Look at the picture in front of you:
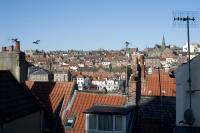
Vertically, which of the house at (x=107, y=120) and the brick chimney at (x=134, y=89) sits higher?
the brick chimney at (x=134, y=89)

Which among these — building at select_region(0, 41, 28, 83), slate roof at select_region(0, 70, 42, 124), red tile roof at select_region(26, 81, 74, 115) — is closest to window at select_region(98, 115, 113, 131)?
slate roof at select_region(0, 70, 42, 124)

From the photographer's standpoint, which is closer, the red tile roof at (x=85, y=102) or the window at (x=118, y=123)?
the window at (x=118, y=123)

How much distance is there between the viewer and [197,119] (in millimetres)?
16422

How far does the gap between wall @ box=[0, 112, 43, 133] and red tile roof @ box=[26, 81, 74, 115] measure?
3.31 m

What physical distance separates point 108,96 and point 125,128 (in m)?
3.20

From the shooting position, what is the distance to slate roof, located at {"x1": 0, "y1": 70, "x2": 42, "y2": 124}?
51.8 ft

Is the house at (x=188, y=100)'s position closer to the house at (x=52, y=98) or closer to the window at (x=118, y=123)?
the window at (x=118, y=123)

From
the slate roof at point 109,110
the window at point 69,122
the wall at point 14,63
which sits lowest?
the window at point 69,122

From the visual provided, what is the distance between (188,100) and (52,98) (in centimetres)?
880

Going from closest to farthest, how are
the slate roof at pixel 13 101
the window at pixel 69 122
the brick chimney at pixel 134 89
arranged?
1. the slate roof at pixel 13 101
2. the brick chimney at pixel 134 89
3. the window at pixel 69 122

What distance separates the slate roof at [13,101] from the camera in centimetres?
1579

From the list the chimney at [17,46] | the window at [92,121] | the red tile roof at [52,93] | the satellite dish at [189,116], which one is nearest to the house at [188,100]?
the satellite dish at [189,116]

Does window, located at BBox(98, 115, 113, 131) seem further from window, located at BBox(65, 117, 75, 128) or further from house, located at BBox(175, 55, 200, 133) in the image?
house, located at BBox(175, 55, 200, 133)

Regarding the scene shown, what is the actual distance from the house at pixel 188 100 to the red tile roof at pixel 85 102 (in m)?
4.89
